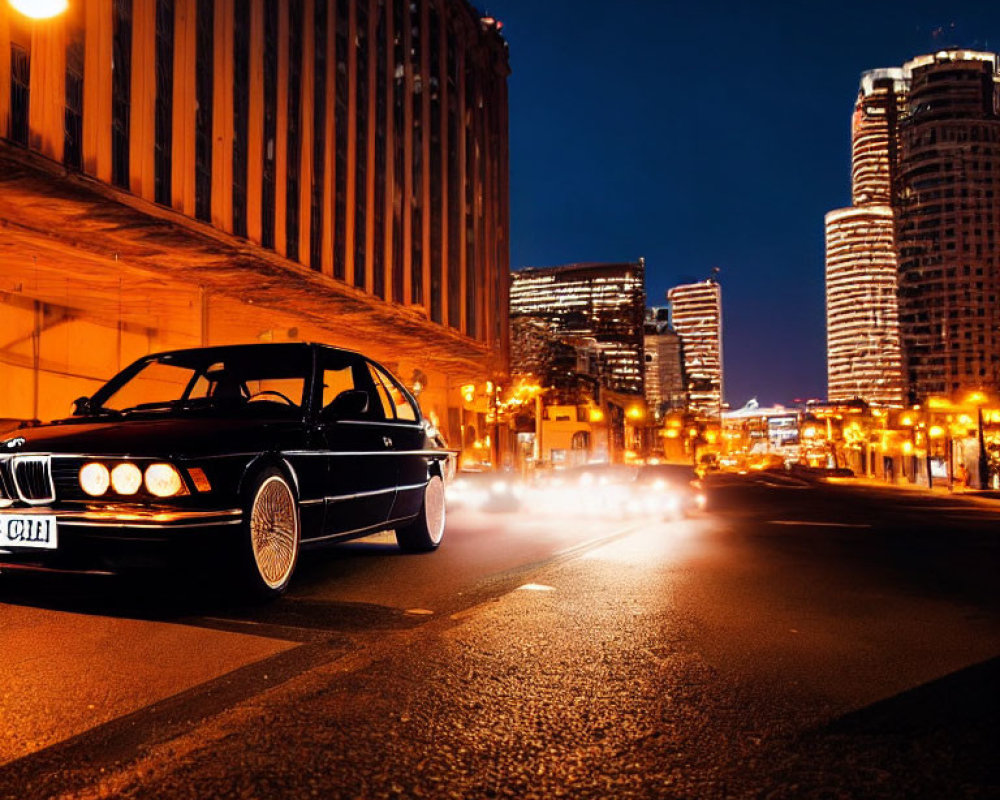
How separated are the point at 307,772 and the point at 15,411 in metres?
17.9

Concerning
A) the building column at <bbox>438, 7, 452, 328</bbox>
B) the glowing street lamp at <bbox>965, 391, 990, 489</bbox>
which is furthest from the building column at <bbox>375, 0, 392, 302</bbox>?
the glowing street lamp at <bbox>965, 391, 990, 489</bbox>

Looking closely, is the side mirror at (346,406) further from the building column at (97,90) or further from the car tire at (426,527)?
the building column at (97,90)

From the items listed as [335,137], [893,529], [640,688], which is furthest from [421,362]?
[640,688]

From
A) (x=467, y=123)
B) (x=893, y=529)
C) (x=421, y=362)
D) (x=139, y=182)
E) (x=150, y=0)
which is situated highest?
(x=467, y=123)

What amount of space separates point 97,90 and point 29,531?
1362 cm

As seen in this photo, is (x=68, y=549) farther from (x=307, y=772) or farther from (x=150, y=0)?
(x=150, y=0)

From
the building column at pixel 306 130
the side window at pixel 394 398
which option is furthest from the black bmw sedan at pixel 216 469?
the building column at pixel 306 130

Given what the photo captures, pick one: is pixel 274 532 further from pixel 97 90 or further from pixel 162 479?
pixel 97 90

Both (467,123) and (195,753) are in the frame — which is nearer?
(195,753)

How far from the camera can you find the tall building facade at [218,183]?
574 inches

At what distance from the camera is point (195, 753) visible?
2789 millimetres

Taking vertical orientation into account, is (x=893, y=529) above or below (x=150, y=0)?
below

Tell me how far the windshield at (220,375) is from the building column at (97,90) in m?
10.3

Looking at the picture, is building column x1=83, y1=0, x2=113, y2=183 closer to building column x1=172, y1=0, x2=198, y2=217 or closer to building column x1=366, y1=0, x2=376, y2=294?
building column x1=172, y1=0, x2=198, y2=217
